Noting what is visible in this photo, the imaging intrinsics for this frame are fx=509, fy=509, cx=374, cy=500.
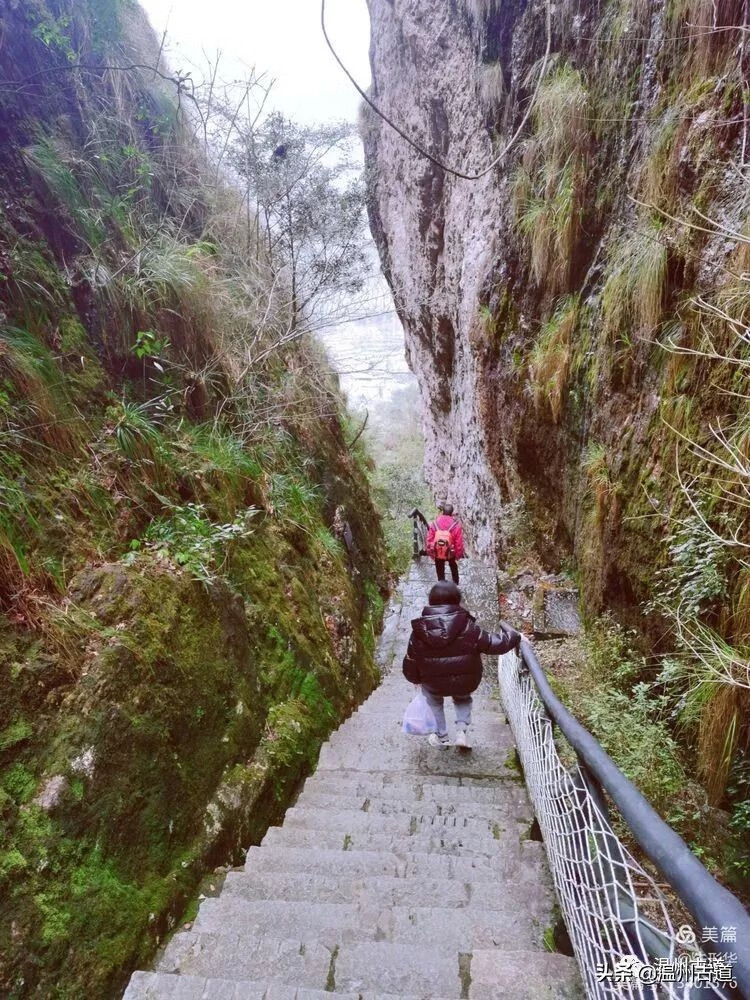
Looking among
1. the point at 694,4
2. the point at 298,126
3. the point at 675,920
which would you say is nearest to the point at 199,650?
the point at 675,920

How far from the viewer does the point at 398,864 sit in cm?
264

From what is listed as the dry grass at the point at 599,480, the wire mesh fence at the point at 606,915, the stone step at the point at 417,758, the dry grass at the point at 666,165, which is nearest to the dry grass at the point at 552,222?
the dry grass at the point at 666,165

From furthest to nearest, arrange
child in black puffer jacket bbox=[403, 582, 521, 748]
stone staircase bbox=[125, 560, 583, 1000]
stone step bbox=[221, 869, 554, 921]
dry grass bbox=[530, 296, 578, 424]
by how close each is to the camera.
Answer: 1. dry grass bbox=[530, 296, 578, 424]
2. child in black puffer jacket bbox=[403, 582, 521, 748]
3. stone step bbox=[221, 869, 554, 921]
4. stone staircase bbox=[125, 560, 583, 1000]

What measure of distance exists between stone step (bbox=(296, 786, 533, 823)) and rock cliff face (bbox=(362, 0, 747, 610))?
2.09 meters

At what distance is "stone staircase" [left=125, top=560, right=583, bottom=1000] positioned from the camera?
181 cm

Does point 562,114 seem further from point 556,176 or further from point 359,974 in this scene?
point 359,974

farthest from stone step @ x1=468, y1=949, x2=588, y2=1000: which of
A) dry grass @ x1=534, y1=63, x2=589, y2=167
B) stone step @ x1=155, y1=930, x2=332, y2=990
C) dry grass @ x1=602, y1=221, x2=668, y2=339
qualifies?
dry grass @ x1=534, y1=63, x2=589, y2=167

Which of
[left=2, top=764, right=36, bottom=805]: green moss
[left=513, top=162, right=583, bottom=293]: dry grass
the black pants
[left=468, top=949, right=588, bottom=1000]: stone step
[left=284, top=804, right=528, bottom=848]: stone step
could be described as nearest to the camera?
[left=468, top=949, right=588, bottom=1000]: stone step

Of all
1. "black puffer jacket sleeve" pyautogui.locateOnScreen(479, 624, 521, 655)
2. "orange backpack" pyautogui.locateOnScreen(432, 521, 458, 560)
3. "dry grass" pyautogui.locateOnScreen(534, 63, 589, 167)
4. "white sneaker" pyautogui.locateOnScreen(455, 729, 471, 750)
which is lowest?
"orange backpack" pyautogui.locateOnScreen(432, 521, 458, 560)

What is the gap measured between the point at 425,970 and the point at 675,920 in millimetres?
2044

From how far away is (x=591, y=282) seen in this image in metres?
5.88

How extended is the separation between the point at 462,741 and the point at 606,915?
259 cm

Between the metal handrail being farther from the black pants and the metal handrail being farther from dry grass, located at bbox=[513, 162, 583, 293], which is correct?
the black pants

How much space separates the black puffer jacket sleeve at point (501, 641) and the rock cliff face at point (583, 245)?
4.43 ft
